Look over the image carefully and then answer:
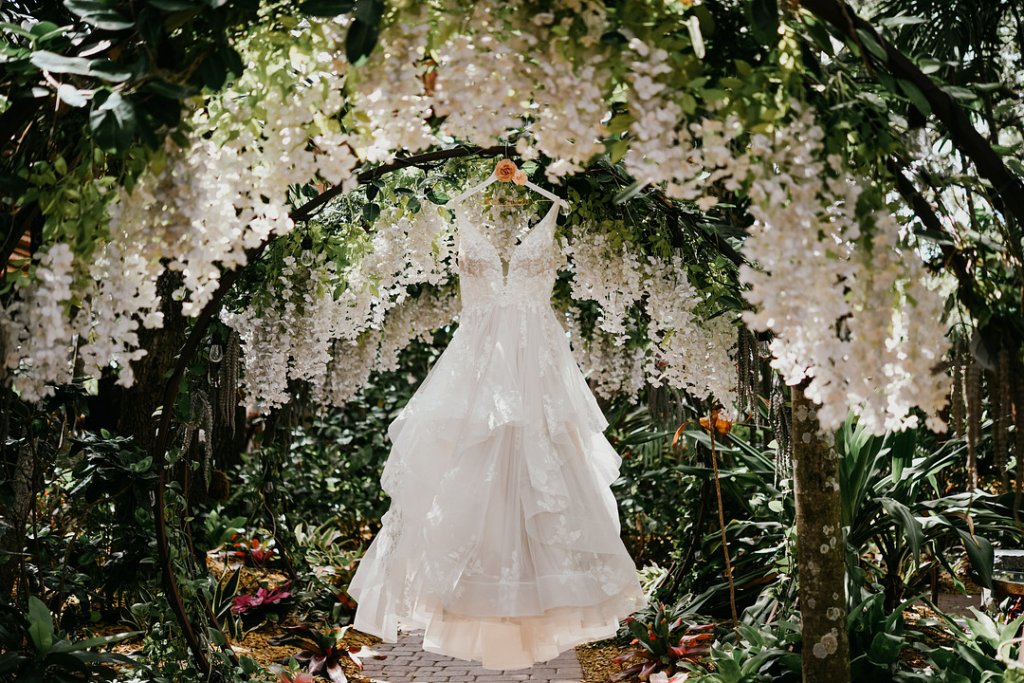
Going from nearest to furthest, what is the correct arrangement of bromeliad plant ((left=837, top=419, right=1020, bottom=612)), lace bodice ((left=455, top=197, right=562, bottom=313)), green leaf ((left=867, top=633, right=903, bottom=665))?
green leaf ((left=867, top=633, right=903, bottom=665))
lace bodice ((left=455, top=197, right=562, bottom=313))
bromeliad plant ((left=837, top=419, right=1020, bottom=612))

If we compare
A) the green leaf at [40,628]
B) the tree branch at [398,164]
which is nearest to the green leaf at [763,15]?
the tree branch at [398,164]

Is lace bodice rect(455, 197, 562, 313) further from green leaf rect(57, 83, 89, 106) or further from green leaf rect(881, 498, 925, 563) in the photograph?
green leaf rect(57, 83, 89, 106)

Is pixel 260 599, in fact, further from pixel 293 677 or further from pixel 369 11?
pixel 369 11

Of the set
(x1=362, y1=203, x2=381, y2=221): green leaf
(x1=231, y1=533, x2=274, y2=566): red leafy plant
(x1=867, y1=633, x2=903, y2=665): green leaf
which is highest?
(x1=362, y1=203, x2=381, y2=221): green leaf

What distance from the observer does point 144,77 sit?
1553 mm

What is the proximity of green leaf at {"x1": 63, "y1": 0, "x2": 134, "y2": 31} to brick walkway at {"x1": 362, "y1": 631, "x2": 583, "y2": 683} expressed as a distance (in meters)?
3.18

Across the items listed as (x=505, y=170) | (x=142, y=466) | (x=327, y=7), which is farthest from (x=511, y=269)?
(x=327, y=7)

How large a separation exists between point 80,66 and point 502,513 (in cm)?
194

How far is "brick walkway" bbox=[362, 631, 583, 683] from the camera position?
13.5 feet

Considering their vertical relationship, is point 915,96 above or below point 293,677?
above

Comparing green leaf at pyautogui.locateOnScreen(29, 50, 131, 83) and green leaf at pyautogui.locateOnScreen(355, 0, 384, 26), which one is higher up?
green leaf at pyautogui.locateOnScreen(355, 0, 384, 26)

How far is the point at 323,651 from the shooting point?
13.8ft

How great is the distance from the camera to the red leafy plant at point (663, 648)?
3.96m

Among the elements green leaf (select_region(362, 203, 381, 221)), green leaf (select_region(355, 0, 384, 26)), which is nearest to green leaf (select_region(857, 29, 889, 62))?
green leaf (select_region(355, 0, 384, 26))
